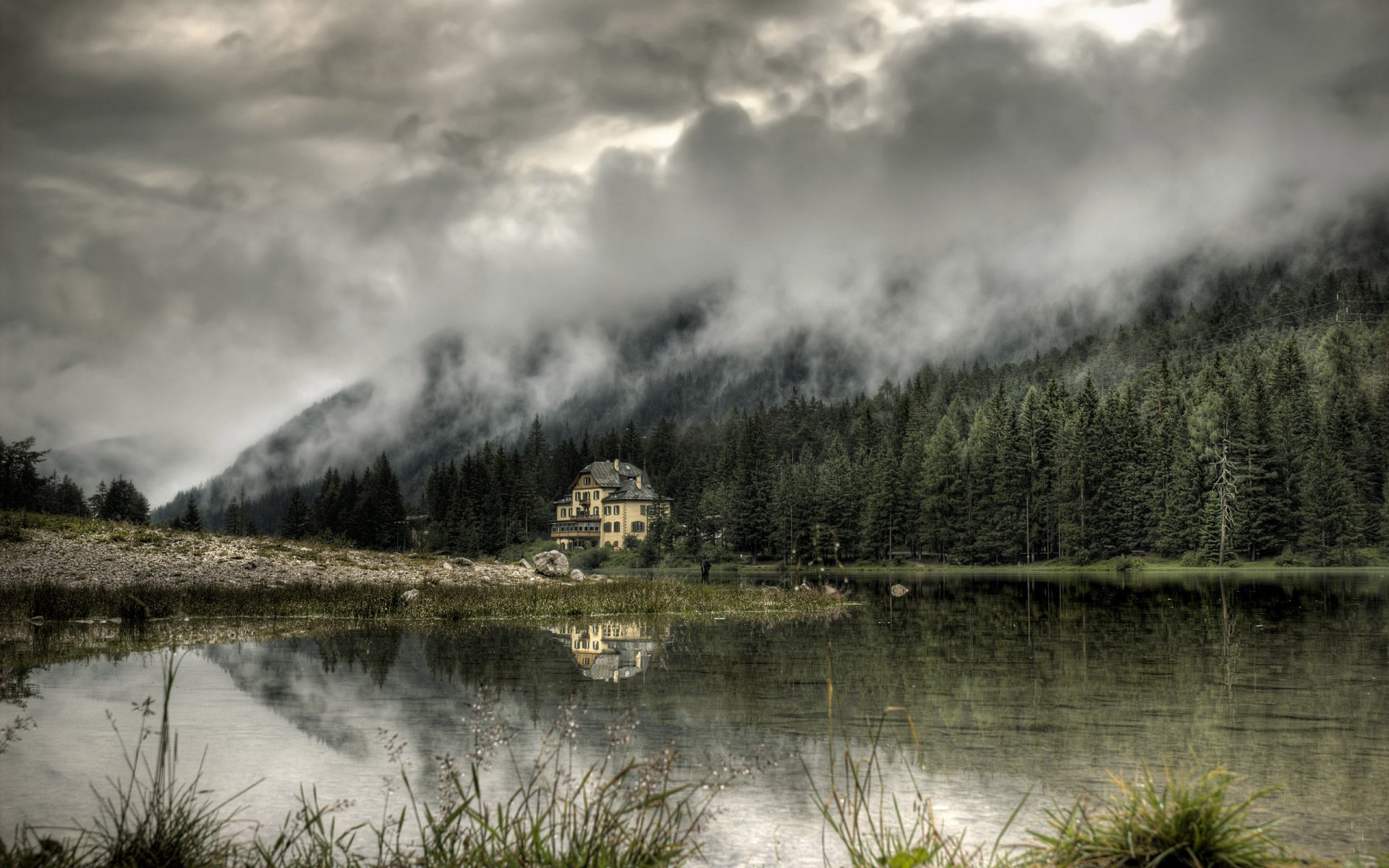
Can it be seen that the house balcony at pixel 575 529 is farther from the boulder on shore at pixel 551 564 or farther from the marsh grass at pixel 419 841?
the marsh grass at pixel 419 841

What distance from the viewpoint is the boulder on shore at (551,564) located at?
5881 cm

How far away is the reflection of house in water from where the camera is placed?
709 inches

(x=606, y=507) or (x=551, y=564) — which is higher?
(x=606, y=507)

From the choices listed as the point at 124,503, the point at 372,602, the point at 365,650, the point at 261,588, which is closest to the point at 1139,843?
the point at 365,650

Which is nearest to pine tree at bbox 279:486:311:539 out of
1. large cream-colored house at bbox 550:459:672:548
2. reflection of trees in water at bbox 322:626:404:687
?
large cream-colored house at bbox 550:459:672:548

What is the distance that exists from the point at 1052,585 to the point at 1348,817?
60.4 meters

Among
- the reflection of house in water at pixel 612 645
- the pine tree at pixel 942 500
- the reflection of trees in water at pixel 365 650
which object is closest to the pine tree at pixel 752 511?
the pine tree at pixel 942 500

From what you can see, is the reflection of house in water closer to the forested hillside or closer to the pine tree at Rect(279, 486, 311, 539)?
the forested hillside

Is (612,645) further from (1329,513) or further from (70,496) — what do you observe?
(70,496)

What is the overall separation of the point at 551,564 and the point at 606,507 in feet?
337

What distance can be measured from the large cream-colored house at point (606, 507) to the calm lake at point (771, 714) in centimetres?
12863

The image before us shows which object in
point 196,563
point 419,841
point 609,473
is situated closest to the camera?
point 419,841

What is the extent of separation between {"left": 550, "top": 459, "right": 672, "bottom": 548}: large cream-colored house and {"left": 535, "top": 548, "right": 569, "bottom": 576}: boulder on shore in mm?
87847

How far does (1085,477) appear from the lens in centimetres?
11062
